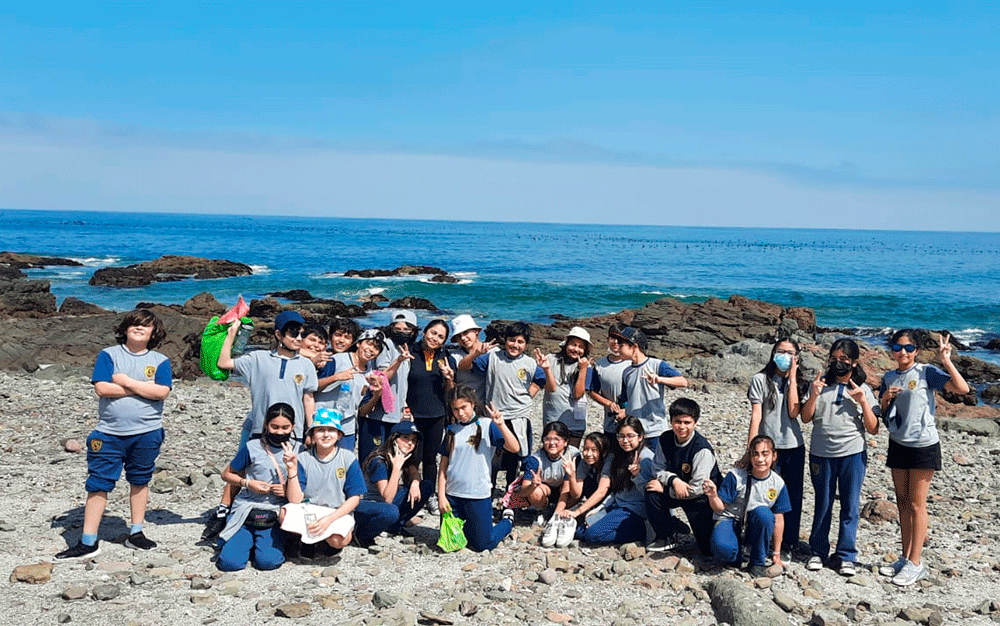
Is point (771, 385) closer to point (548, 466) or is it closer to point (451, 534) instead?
point (548, 466)

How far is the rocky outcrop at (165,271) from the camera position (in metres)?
45.4

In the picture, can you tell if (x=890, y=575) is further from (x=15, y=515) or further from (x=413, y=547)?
(x=15, y=515)

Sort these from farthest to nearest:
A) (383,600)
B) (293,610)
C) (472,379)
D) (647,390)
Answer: (472,379)
(647,390)
(383,600)
(293,610)

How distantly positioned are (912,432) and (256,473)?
5.69 metres

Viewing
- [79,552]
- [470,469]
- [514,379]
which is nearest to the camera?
[79,552]

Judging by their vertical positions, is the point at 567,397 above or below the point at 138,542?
above

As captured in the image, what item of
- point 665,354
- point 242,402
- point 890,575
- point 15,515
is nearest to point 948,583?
point 890,575

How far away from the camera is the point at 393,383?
8.35m

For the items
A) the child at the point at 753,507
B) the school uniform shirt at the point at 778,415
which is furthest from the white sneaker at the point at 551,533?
the school uniform shirt at the point at 778,415

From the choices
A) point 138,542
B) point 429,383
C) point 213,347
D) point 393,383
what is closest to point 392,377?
point 393,383

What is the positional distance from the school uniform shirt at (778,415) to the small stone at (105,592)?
18.3 ft

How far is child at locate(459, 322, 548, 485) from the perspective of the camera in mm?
8461

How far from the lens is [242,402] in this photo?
15.6 m

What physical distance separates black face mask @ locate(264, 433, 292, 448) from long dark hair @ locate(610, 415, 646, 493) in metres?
3.12
